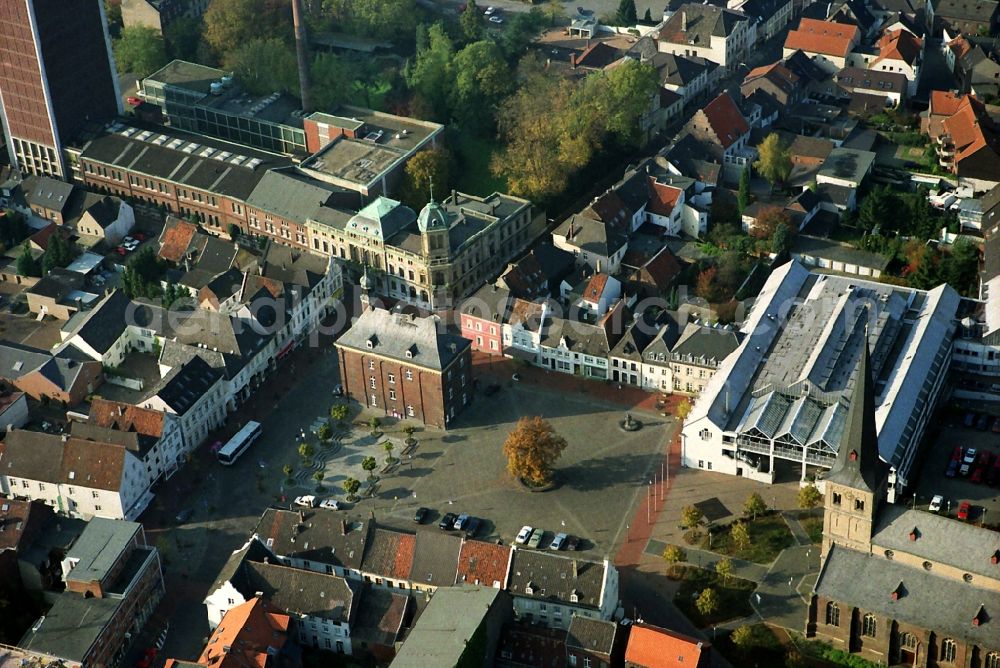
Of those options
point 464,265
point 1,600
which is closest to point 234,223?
point 464,265

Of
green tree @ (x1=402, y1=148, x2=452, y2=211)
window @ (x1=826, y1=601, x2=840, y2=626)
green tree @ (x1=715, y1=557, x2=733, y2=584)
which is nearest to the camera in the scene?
window @ (x1=826, y1=601, x2=840, y2=626)

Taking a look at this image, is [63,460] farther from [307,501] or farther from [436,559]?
[436,559]

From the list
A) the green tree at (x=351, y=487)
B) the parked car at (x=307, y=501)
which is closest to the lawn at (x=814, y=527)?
the green tree at (x=351, y=487)

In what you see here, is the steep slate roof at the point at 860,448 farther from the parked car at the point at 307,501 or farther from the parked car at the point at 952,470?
the parked car at the point at 307,501

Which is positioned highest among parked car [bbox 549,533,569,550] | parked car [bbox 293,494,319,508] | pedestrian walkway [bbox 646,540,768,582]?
pedestrian walkway [bbox 646,540,768,582]

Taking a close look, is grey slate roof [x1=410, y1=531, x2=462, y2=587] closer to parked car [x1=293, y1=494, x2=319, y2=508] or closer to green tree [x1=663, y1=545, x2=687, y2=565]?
parked car [x1=293, y1=494, x2=319, y2=508]

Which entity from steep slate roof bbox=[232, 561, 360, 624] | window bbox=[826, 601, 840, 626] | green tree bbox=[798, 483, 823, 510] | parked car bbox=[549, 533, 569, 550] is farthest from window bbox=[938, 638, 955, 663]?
steep slate roof bbox=[232, 561, 360, 624]

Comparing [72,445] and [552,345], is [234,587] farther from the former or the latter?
[552,345]
